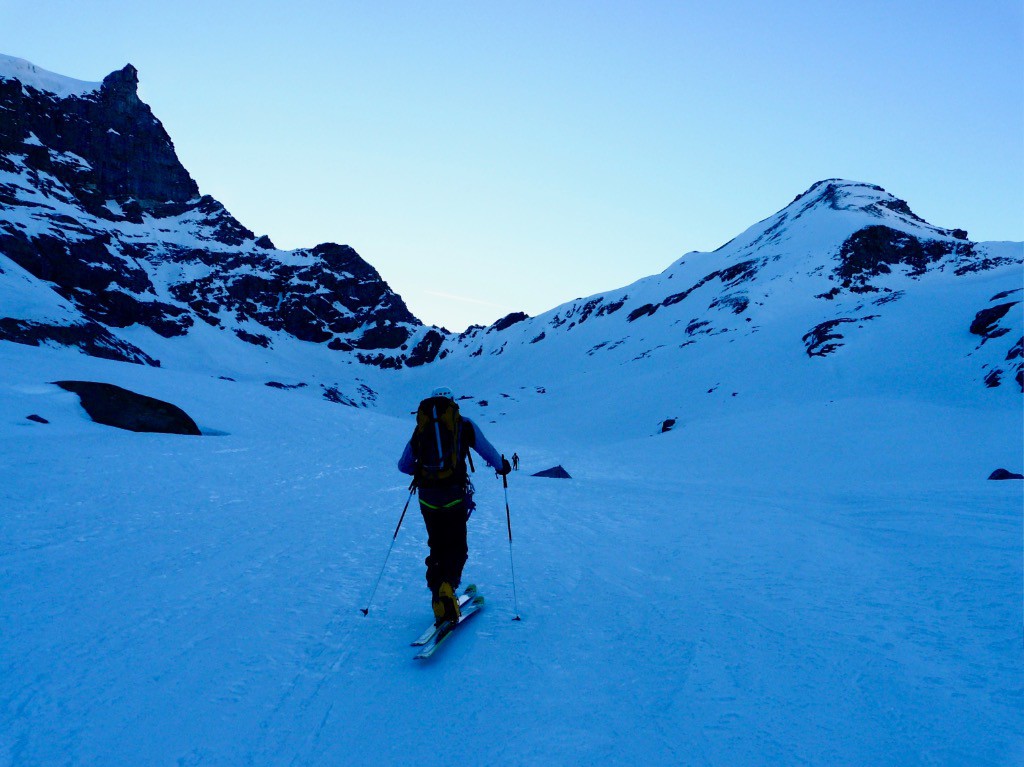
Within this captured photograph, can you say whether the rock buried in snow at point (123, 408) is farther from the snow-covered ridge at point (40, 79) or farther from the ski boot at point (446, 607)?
the snow-covered ridge at point (40, 79)

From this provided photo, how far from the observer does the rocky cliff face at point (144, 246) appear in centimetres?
8844

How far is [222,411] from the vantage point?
18219mm

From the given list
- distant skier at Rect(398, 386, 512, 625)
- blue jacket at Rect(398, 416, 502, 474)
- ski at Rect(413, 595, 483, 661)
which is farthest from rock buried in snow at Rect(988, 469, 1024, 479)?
distant skier at Rect(398, 386, 512, 625)

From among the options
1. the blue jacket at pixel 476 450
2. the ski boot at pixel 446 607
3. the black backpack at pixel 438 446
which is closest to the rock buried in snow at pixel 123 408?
the blue jacket at pixel 476 450

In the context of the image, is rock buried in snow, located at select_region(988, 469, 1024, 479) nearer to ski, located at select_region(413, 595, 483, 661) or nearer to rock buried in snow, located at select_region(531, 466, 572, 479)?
rock buried in snow, located at select_region(531, 466, 572, 479)

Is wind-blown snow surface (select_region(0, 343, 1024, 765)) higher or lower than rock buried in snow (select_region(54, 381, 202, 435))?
lower

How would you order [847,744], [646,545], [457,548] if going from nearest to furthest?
[847,744], [457,548], [646,545]

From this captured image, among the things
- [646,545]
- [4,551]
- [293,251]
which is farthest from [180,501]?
[293,251]

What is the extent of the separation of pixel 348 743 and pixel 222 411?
17565 millimetres

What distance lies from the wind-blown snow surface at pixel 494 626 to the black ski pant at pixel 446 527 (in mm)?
624

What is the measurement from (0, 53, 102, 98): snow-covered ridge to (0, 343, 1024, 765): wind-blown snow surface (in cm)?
17367

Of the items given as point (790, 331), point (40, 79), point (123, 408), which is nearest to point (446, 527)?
point (123, 408)

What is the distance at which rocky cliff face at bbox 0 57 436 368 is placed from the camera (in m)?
88.4

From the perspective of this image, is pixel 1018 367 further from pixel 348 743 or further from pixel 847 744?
pixel 348 743
